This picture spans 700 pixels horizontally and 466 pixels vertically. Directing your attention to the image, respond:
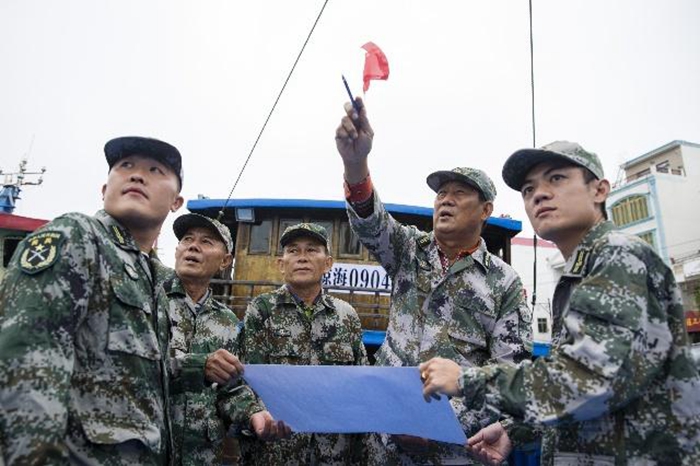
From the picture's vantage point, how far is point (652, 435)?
60.6 inches

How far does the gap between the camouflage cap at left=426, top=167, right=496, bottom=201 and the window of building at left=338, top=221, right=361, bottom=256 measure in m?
5.52

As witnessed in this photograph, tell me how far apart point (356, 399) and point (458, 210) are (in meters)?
1.42

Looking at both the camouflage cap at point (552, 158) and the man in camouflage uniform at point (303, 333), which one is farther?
the man in camouflage uniform at point (303, 333)

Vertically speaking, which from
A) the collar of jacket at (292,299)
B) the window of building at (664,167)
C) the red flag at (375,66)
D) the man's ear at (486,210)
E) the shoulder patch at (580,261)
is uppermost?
the window of building at (664,167)

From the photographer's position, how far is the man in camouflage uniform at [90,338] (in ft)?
4.58

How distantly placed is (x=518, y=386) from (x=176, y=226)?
127 inches

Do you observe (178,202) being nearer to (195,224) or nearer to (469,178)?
(195,224)

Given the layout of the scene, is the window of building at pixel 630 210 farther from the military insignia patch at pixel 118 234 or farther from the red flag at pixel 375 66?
the military insignia patch at pixel 118 234

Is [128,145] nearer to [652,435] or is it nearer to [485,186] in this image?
[485,186]

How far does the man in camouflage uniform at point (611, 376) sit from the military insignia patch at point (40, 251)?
4.57 feet

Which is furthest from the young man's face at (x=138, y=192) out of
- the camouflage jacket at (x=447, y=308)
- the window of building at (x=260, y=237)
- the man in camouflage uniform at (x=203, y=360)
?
the window of building at (x=260, y=237)

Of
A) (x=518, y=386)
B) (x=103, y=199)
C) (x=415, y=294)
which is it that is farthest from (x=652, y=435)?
(x=103, y=199)

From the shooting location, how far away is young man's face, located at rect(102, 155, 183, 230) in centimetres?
206

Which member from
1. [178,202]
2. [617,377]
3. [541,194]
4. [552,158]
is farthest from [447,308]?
[178,202]
